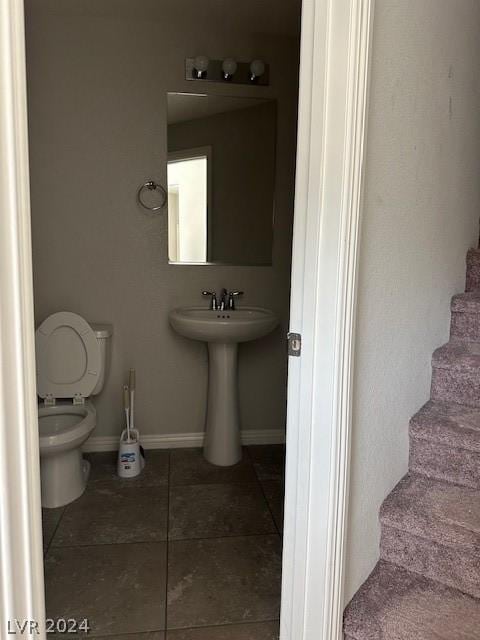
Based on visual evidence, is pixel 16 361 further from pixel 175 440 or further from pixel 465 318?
pixel 175 440

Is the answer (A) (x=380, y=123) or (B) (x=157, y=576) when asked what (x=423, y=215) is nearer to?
(A) (x=380, y=123)

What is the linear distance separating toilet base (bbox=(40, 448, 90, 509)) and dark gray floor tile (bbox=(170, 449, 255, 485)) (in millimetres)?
485

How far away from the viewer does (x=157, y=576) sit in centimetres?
189

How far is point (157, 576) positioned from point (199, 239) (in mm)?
1718

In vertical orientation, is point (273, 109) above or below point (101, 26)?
below

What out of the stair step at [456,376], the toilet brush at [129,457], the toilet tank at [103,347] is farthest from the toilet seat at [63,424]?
the stair step at [456,376]

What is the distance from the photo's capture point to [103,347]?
105 inches

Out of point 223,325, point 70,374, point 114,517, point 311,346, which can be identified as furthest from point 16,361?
point 70,374

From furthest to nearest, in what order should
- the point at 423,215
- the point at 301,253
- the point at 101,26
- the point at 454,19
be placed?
the point at 101,26 < the point at 454,19 < the point at 423,215 < the point at 301,253

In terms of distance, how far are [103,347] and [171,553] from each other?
3.60ft

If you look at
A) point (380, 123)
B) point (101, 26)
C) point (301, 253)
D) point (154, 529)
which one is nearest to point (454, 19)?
point (380, 123)

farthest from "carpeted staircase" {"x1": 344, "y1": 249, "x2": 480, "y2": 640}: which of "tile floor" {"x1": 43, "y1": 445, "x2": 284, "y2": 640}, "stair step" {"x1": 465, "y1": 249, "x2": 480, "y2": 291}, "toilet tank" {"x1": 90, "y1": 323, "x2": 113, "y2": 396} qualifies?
"toilet tank" {"x1": 90, "y1": 323, "x2": 113, "y2": 396}

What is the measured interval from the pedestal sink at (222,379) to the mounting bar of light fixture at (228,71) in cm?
124

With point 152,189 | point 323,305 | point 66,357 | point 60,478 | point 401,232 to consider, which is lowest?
point 60,478
